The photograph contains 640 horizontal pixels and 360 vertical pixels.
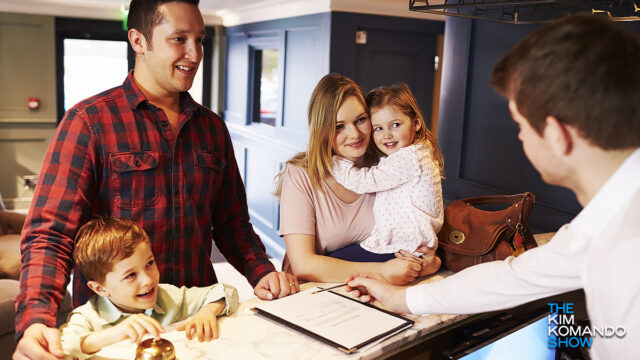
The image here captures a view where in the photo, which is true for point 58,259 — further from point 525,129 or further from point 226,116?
point 226,116

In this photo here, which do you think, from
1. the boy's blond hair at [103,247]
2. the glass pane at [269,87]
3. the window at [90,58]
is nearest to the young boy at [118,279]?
the boy's blond hair at [103,247]

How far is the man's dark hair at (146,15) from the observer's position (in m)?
1.65

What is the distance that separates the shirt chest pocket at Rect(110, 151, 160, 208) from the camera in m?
1.61

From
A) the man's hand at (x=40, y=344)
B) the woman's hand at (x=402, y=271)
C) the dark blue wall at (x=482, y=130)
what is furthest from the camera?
the dark blue wall at (x=482, y=130)

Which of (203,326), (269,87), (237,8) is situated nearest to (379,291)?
(203,326)

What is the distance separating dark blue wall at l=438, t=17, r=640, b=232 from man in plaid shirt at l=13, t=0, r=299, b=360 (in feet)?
5.90

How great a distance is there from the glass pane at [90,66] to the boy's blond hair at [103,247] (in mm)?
6385

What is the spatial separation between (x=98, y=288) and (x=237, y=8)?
5677mm

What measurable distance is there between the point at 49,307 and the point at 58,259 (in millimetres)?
143

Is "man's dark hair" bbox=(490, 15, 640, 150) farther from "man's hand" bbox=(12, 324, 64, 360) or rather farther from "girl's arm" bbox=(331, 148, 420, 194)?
"man's hand" bbox=(12, 324, 64, 360)

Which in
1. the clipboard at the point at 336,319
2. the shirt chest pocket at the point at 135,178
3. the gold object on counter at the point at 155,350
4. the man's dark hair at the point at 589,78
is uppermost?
the man's dark hair at the point at 589,78

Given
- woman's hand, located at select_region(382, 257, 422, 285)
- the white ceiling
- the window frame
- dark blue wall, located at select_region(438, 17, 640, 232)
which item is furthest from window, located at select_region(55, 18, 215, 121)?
woman's hand, located at select_region(382, 257, 422, 285)

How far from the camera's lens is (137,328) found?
3.86 ft

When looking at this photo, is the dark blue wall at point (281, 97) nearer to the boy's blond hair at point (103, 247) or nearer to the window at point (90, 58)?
the window at point (90, 58)
